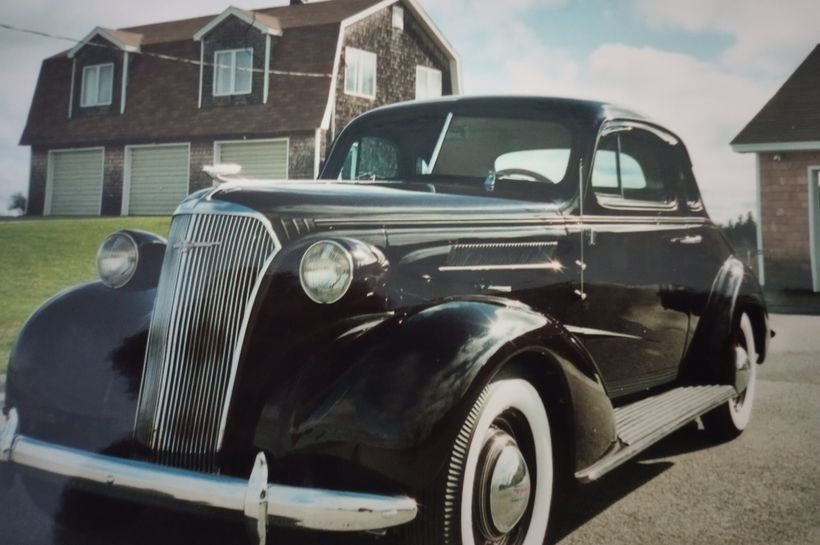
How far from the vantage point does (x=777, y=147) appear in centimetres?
930

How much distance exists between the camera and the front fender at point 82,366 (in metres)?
1.99

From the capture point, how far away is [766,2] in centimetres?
270

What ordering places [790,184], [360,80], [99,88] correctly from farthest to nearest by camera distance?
1. [790,184]
2. [360,80]
3. [99,88]

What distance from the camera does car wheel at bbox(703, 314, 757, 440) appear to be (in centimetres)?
348

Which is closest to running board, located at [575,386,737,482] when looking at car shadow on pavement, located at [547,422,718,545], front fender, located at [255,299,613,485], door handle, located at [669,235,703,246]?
car shadow on pavement, located at [547,422,718,545]

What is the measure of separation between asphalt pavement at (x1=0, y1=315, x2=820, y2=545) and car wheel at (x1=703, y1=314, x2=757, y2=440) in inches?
3.0

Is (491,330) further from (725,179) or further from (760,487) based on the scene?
(725,179)

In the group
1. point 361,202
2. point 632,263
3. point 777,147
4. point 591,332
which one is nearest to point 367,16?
point 777,147

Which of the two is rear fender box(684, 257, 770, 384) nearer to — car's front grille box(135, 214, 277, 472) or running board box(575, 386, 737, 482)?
running board box(575, 386, 737, 482)

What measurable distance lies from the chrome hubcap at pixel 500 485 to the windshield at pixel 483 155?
1052mm

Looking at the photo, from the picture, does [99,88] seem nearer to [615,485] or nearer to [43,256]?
[43,256]

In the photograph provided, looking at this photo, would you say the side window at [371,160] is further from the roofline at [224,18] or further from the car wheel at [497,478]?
the car wheel at [497,478]

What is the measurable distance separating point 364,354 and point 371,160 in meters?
1.68

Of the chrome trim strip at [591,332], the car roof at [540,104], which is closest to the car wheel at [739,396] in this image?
Result: the chrome trim strip at [591,332]
